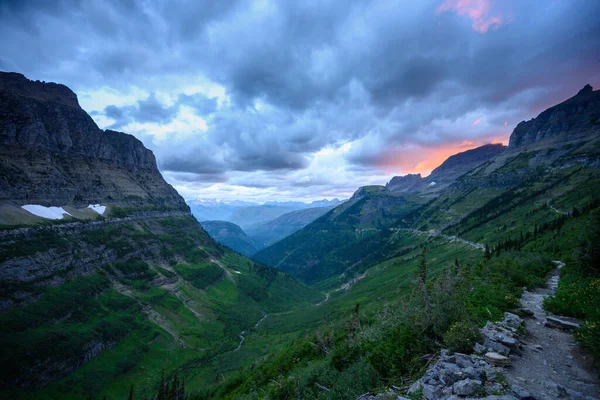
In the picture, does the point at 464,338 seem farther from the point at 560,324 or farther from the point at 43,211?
the point at 43,211

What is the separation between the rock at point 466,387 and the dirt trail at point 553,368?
1.92 meters

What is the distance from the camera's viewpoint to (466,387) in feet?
34.6

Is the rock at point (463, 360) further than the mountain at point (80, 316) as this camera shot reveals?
No

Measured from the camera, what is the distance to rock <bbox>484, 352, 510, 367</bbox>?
12500 mm

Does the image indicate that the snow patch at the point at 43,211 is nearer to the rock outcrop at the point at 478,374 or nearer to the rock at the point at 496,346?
the rock outcrop at the point at 478,374

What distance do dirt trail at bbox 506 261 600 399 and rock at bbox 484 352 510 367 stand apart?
325mm

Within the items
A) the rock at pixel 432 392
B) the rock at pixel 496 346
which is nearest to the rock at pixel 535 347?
the rock at pixel 496 346

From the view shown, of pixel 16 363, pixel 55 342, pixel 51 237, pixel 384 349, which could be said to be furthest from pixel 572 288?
pixel 51 237

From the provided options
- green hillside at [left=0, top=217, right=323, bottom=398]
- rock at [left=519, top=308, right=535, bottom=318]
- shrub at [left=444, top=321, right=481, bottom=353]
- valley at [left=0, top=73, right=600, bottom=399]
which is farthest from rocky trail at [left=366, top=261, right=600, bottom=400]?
green hillside at [left=0, top=217, right=323, bottom=398]

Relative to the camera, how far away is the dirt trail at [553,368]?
1048cm

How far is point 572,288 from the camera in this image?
773 inches

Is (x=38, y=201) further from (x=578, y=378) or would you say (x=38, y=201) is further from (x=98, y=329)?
(x=578, y=378)

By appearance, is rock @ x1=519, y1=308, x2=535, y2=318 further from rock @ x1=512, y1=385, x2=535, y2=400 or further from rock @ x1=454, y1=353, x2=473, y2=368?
rock @ x1=512, y1=385, x2=535, y2=400

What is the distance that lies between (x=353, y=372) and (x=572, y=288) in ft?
59.7
